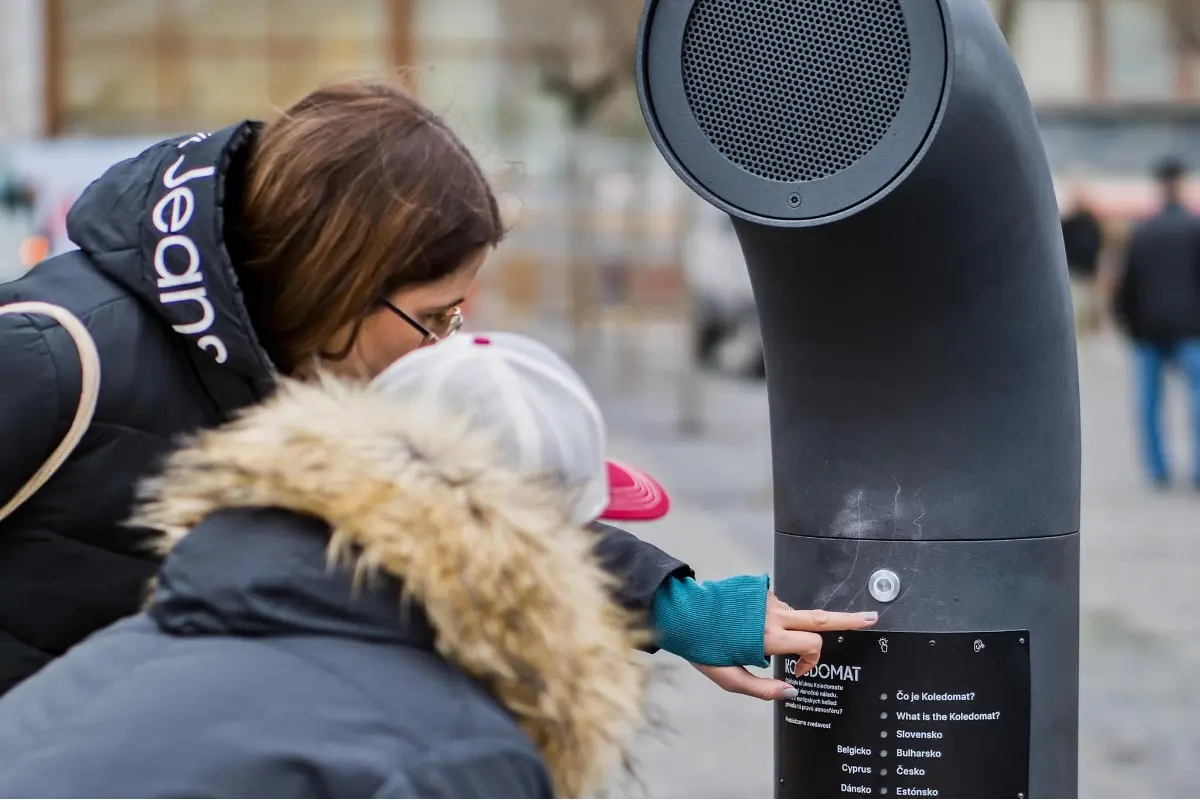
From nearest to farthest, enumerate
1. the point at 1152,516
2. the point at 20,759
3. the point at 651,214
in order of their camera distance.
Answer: the point at 20,759, the point at 1152,516, the point at 651,214

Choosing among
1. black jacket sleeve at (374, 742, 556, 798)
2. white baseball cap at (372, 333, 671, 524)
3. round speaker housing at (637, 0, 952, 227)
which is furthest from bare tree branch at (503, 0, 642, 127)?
black jacket sleeve at (374, 742, 556, 798)

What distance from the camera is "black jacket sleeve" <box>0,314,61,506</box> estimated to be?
2100 millimetres

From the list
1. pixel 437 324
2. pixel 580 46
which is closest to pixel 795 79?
pixel 437 324

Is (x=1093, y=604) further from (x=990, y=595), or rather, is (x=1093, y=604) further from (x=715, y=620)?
(x=715, y=620)

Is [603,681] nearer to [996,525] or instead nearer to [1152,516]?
[996,525]

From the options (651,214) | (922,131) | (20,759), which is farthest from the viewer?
(651,214)

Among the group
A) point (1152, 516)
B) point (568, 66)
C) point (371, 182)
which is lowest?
point (1152, 516)

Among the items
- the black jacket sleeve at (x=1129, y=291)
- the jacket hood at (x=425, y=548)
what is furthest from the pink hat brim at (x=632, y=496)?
the black jacket sleeve at (x=1129, y=291)

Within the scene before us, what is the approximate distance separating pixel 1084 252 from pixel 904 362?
17422 millimetres

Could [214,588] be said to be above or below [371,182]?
below

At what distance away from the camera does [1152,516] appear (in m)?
9.58

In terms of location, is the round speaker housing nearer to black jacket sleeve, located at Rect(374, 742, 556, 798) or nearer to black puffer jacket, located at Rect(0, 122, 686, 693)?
black puffer jacket, located at Rect(0, 122, 686, 693)

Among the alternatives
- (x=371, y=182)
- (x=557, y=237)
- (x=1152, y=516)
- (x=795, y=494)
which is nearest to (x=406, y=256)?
(x=371, y=182)

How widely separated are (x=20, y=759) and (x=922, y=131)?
3.94 ft
